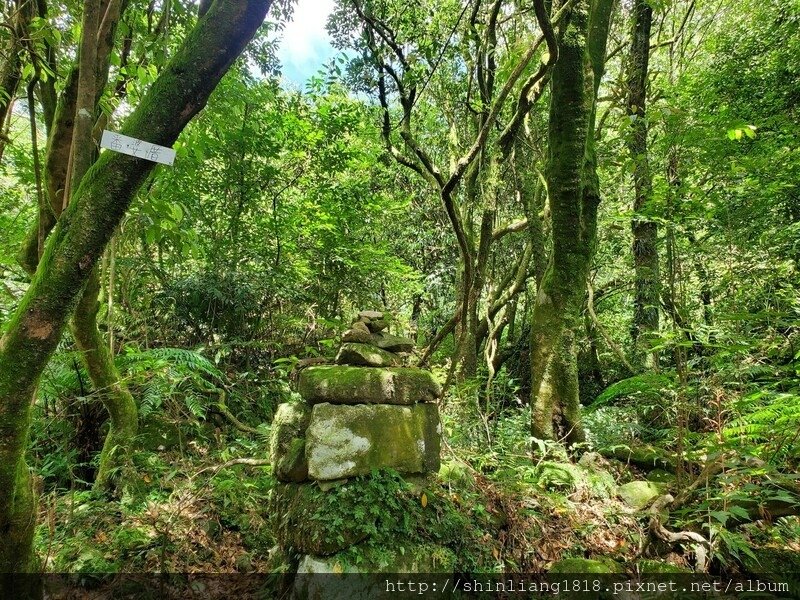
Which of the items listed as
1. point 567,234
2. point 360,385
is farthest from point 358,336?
point 567,234

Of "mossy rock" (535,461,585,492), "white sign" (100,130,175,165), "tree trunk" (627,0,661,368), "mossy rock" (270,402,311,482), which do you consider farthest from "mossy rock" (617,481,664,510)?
"white sign" (100,130,175,165)

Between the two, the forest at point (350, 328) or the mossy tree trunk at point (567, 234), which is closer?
the forest at point (350, 328)

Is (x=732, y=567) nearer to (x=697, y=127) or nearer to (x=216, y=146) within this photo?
(x=697, y=127)

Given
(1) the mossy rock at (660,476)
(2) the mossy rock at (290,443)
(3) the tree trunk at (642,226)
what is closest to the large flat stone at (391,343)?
(2) the mossy rock at (290,443)

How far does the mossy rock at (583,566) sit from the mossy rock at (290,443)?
1.71m

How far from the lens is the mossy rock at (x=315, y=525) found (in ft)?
7.85

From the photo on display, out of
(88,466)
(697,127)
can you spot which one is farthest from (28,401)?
(697,127)

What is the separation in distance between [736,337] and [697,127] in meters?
3.27

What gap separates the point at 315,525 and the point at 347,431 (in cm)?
56

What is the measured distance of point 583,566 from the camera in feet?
8.44

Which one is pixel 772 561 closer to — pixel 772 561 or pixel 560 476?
pixel 772 561

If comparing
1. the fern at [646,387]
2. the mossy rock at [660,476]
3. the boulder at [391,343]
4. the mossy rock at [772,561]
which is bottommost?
the mossy rock at [772,561]

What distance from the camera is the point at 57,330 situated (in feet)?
6.08

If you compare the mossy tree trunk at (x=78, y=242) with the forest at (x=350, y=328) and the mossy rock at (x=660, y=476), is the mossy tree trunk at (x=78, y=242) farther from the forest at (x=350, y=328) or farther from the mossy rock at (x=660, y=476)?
the mossy rock at (x=660, y=476)
